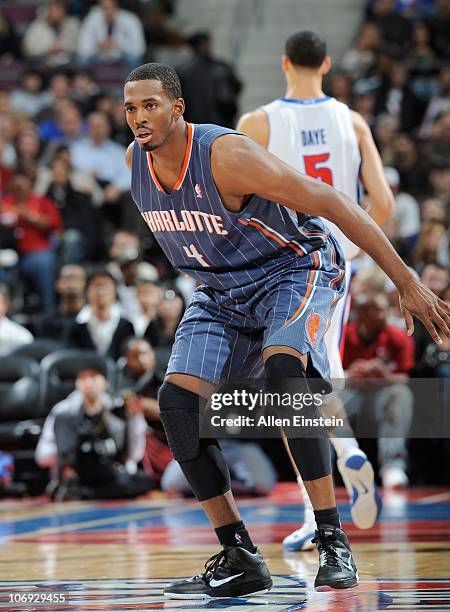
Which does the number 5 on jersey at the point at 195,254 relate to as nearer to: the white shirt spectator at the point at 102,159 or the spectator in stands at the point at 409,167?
the spectator in stands at the point at 409,167

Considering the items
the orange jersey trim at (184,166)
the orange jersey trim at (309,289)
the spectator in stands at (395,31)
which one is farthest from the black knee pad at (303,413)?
the spectator in stands at (395,31)

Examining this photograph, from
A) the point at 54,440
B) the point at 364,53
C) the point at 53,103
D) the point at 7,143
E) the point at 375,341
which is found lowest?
the point at 54,440

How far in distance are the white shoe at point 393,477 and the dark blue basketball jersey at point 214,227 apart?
5.40 metres

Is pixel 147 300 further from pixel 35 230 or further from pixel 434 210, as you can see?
pixel 434 210

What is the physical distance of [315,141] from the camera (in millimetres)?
6129

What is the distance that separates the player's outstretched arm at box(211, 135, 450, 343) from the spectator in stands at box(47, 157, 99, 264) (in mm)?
8683

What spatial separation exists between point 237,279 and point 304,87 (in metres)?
1.94

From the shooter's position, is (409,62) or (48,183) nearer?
(48,183)

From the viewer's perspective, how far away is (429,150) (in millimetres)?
13430

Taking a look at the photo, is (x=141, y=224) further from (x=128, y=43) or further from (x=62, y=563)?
(x=62, y=563)

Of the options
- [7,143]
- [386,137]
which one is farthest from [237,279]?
[7,143]

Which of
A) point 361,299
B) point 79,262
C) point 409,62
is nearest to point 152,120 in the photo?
point 361,299

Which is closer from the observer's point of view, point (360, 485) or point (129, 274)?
point (360, 485)

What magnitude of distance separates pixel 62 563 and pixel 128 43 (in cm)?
1168
